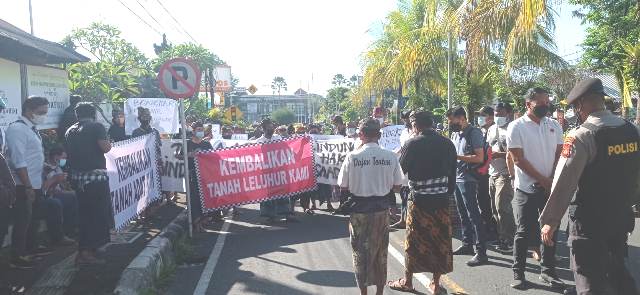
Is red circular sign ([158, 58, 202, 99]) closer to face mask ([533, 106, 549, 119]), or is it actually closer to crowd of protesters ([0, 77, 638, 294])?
crowd of protesters ([0, 77, 638, 294])

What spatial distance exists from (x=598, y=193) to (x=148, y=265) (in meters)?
4.36

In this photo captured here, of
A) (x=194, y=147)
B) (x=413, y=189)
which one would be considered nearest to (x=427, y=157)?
(x=413, y=189)

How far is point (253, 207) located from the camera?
11828 mm

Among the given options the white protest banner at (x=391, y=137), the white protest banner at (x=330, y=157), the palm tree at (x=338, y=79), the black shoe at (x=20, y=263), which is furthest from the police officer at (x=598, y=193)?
the palm tree at (x=338, y=79)

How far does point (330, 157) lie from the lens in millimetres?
10992

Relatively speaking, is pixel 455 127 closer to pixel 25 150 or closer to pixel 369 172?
pixel 369 172

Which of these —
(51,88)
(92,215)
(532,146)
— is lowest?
(92,215)

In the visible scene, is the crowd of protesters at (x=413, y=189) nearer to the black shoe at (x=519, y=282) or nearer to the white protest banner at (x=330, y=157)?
the black shoe at (x=519, y=282)

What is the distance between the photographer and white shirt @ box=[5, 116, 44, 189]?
6074mm

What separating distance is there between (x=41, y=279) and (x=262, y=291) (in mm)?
2352

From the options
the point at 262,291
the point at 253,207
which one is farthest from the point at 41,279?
the point at 253,207

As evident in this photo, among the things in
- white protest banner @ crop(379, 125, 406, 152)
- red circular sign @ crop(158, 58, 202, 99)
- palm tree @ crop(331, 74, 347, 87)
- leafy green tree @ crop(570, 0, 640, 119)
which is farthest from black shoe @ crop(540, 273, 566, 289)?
palm tree @ crop(331, 74, 347, 87)

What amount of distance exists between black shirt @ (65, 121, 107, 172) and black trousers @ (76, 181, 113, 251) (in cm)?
24

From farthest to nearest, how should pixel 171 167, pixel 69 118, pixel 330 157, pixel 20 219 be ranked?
pixel 330 157
pixel 171 167
pixel 69 118
pixel 20 219
